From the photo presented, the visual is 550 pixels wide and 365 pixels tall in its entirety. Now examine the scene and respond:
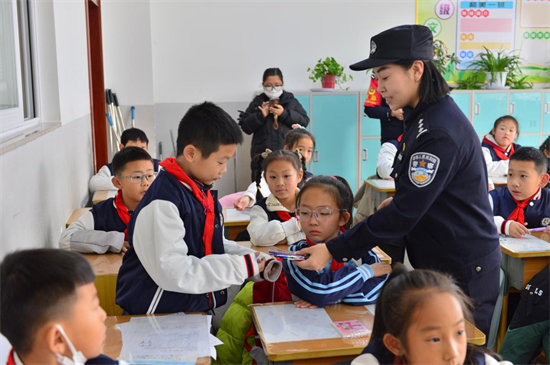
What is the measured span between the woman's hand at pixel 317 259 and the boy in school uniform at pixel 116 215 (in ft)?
3.85

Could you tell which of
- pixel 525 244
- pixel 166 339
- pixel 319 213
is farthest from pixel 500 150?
pixel 166 339

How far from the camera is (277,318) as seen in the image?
1.84 m

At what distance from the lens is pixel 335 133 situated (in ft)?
21.2

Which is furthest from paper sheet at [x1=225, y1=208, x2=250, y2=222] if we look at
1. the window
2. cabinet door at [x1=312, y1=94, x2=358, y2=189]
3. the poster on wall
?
the poster on wall

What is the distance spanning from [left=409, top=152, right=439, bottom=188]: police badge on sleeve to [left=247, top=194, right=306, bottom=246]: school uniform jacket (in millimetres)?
1254

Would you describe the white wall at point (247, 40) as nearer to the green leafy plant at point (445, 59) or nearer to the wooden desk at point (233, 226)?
the green leafy plant at point (445, 59)

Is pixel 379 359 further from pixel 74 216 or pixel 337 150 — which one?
pixel 337 150

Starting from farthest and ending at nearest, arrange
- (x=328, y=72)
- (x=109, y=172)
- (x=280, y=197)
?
1. (x=328, y=72)
2. (x=109, y=172)
3. (x=280, y=197)

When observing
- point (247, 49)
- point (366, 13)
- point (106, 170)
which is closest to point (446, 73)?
point (366, 13)

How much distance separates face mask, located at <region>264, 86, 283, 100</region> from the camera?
5.27 m

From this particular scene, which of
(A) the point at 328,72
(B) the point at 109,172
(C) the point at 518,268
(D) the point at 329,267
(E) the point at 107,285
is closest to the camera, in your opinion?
(D) the point at 329,267

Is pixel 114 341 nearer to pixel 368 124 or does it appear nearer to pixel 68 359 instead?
pixel 68 359

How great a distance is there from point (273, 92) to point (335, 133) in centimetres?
140

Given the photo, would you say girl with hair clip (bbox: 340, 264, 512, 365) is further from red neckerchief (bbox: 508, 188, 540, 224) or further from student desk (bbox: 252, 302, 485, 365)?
red neckerchief (bbox: 508, 188, 540, 224)
